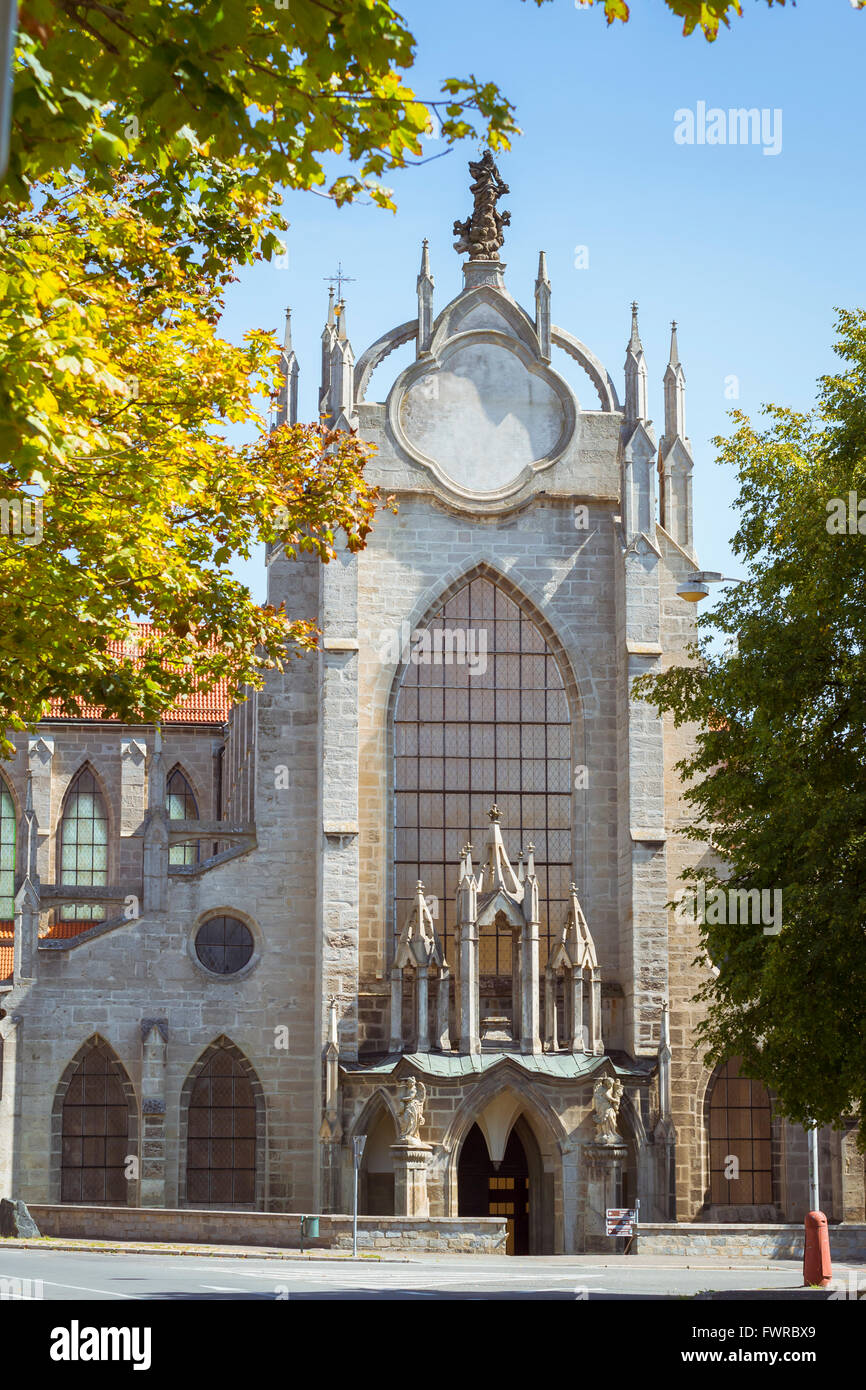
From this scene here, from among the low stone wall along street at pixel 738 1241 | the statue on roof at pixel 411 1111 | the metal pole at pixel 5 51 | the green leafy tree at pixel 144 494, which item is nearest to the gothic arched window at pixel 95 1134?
the statue on roof at pixel 411 1111

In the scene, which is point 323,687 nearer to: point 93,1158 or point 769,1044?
point 93,1158

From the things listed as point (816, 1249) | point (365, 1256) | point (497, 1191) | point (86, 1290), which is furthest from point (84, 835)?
point (816, 1249)

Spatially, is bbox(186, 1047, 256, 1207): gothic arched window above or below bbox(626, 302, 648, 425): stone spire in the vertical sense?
below

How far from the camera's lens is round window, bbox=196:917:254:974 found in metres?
34.8

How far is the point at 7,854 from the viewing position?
43812mm

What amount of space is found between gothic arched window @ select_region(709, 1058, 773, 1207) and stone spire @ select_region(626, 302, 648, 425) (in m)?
12.2

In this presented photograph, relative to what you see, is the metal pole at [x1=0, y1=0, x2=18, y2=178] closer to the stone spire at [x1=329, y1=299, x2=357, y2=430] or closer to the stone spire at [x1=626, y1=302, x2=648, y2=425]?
→ the stone spire at [x1=329, y1=299, x2=357, y2=430]

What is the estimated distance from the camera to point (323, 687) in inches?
1372

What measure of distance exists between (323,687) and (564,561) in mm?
5418

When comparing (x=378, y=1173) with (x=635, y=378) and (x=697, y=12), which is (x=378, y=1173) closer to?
(x=635, y=378)

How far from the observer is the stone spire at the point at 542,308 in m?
37.5

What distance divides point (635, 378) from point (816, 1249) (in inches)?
798

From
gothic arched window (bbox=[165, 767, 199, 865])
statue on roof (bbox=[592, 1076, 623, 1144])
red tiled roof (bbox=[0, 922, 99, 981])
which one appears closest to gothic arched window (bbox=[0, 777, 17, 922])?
red tiled roof (bbox=[0, 922, 99, 981])
